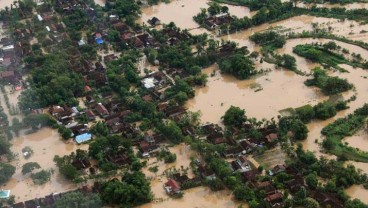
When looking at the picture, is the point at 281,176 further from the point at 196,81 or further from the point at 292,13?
the point at 292,13

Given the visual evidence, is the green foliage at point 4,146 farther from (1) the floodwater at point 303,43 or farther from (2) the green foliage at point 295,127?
(1) the floodwater at point 303,43

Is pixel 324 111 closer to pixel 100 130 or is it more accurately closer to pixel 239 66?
pixel 239 66

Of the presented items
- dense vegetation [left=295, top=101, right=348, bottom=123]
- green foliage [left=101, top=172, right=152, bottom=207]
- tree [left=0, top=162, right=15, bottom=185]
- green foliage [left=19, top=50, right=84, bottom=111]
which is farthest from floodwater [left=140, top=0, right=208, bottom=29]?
tree [left=0, top=162, right=15, bottom=185]

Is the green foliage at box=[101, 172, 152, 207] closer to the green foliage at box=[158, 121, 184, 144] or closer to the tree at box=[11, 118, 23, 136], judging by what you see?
the green foliage at box=[158, 121, 184, 144]

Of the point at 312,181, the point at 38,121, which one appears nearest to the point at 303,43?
the point at 312,181

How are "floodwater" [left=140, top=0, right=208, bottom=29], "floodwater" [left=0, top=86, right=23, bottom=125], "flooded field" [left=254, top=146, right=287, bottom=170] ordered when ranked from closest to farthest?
"flooded field" [left=254, top=146, right=287, bottom=170], "floodwater" [left=0, top=86, right=23, bottom=125], "floodwater" [left=140, top=0, right=208, bottom=29]

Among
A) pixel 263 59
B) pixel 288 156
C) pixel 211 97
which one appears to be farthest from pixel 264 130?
pixel 263 59
